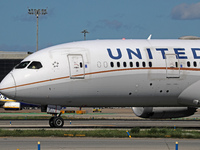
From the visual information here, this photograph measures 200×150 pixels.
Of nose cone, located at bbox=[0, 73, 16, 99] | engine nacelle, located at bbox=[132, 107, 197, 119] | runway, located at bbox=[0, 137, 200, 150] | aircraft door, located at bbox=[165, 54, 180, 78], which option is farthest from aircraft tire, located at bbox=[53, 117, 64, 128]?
aircraft door, located at bbox=[165, 54, 180, 78]

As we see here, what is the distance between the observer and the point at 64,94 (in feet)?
94.4

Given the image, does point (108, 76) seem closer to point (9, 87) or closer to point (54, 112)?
point (54, 112)

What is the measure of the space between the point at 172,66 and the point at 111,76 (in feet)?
13.0

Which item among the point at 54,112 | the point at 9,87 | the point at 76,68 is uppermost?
the point at 76,68

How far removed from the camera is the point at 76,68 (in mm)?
28750

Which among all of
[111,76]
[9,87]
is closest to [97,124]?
[111,76]

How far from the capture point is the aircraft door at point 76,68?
94.1 feet

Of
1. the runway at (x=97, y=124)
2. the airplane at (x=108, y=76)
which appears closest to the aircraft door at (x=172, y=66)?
the airplane at (x=108, y=76)

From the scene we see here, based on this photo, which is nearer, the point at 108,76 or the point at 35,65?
the point at 35,65

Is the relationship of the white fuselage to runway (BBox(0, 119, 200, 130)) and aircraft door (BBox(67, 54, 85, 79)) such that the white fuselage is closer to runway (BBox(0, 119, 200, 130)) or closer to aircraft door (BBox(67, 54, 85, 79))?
aircraft door (BBox(67, 54, 85, 79))

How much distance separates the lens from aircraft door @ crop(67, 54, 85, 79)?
28688 millimetres

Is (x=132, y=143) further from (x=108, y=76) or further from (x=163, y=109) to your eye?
(x=163, y=109)

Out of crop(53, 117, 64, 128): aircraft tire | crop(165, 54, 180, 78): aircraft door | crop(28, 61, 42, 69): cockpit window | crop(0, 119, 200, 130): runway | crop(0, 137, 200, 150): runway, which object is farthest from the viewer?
crop(0, 119, 200, 130): runway

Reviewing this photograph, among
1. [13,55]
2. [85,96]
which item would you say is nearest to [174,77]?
[85,96]
